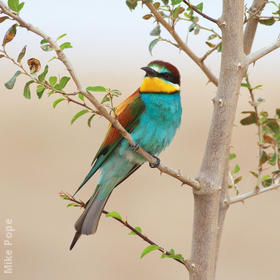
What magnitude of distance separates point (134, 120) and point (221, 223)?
0.66m

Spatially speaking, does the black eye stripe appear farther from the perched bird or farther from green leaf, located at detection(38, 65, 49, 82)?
green leaf, located at detection(38, 65, 49, 82)

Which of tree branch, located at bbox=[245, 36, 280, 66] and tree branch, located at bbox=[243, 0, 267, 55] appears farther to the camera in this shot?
tree branch, located at bbox=[243, 0, 267, 55]

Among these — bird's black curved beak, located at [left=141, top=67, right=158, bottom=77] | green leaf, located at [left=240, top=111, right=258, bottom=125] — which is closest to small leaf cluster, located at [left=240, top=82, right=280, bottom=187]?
green leaf, located at [left=240, top=111, right=258, bottom=125]

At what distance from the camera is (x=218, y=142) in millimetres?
1115

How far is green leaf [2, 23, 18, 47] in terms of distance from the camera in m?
0.99

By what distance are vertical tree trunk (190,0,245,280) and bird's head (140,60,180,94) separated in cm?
73

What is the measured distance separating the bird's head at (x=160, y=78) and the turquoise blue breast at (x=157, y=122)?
3 cm

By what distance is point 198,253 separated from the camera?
1.13 meters

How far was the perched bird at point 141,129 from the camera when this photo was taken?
5.75 ft

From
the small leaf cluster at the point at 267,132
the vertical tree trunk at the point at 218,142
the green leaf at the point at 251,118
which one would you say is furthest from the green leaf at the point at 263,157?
the vertical tree trunk at the point at 218,142

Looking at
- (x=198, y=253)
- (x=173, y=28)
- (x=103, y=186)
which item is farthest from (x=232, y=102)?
(x=103, y=186)

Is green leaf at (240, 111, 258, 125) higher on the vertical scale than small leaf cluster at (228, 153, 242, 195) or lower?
higher

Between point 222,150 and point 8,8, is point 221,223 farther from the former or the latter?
point 8,8

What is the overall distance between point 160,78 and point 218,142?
2.67 feet
